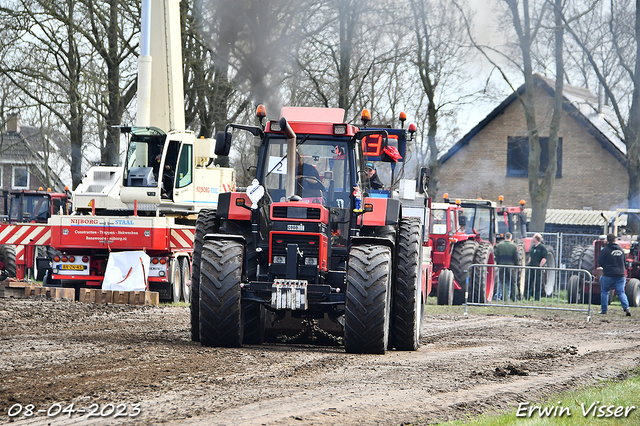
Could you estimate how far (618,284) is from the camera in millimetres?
18547

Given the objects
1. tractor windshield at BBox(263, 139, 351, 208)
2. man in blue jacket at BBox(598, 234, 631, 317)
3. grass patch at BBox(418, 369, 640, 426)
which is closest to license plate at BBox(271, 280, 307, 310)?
tractor windshield at BBox(263, 139, 351, 208)

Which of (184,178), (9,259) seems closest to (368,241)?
(184,178)

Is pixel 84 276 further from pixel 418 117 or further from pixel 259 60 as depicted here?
pixel 418 117

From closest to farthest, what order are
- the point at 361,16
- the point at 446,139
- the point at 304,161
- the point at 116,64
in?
the point at 304,161 → the point at 361,16 → the point at 116,64 → the point at 446,139

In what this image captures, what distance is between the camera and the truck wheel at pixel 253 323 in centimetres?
1005

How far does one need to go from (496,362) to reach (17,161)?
4512cm

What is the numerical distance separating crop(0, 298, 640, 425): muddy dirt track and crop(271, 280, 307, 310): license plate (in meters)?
0.56

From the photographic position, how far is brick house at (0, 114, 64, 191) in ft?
138

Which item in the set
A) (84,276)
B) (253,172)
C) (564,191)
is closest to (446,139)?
(564,191)

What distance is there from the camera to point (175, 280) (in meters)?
17.9

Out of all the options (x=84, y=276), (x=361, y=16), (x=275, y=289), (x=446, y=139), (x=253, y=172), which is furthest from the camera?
(x=446, y=139)

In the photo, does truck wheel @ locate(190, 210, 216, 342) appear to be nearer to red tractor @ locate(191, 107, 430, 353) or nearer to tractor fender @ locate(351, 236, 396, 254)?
red tractor @ locate(191, 107, 430, 353)

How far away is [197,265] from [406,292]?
8.24ft

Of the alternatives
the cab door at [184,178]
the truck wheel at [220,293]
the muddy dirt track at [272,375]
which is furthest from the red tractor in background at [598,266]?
the truck wheel at [220,293]
